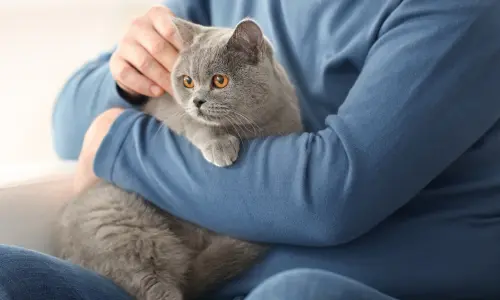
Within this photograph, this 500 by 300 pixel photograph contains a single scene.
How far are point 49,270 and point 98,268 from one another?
0.70 ft

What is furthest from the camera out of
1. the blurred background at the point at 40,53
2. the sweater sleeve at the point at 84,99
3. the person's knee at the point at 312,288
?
the blurred background at the point at 40,53

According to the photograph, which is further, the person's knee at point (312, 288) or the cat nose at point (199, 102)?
the cat nose at point (199, 102)

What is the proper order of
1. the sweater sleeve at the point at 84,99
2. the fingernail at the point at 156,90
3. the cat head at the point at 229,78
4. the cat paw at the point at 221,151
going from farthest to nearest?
the sweater sleeve at the point at 84,99 < the fingernail at the point at 156,90 < the cat head at the point at 229,78 < the cat paw at the point at 221,151

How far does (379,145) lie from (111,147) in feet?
1.60

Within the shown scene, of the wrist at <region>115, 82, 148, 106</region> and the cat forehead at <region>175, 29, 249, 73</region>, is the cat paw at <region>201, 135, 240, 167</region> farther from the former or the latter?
the wrist at <region>115, 82, 148, 106</region>

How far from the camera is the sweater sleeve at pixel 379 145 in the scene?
92cm

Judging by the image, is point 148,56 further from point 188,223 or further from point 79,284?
point 79,284

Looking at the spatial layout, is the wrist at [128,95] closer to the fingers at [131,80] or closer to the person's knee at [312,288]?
the fingers at [131,80]

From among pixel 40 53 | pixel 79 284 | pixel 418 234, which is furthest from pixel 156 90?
pixel 40 53

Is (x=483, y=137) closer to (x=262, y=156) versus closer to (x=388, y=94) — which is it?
(x=388, y=94)

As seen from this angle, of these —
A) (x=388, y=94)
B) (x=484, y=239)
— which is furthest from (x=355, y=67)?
(x=484, y=239)

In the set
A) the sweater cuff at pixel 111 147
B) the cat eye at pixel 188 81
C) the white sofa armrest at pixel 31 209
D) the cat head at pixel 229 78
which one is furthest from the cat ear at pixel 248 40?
the white sofa armrest at pixel 31 209

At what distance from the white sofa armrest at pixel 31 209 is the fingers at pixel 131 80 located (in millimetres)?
259

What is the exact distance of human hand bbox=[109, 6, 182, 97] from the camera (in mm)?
1205
